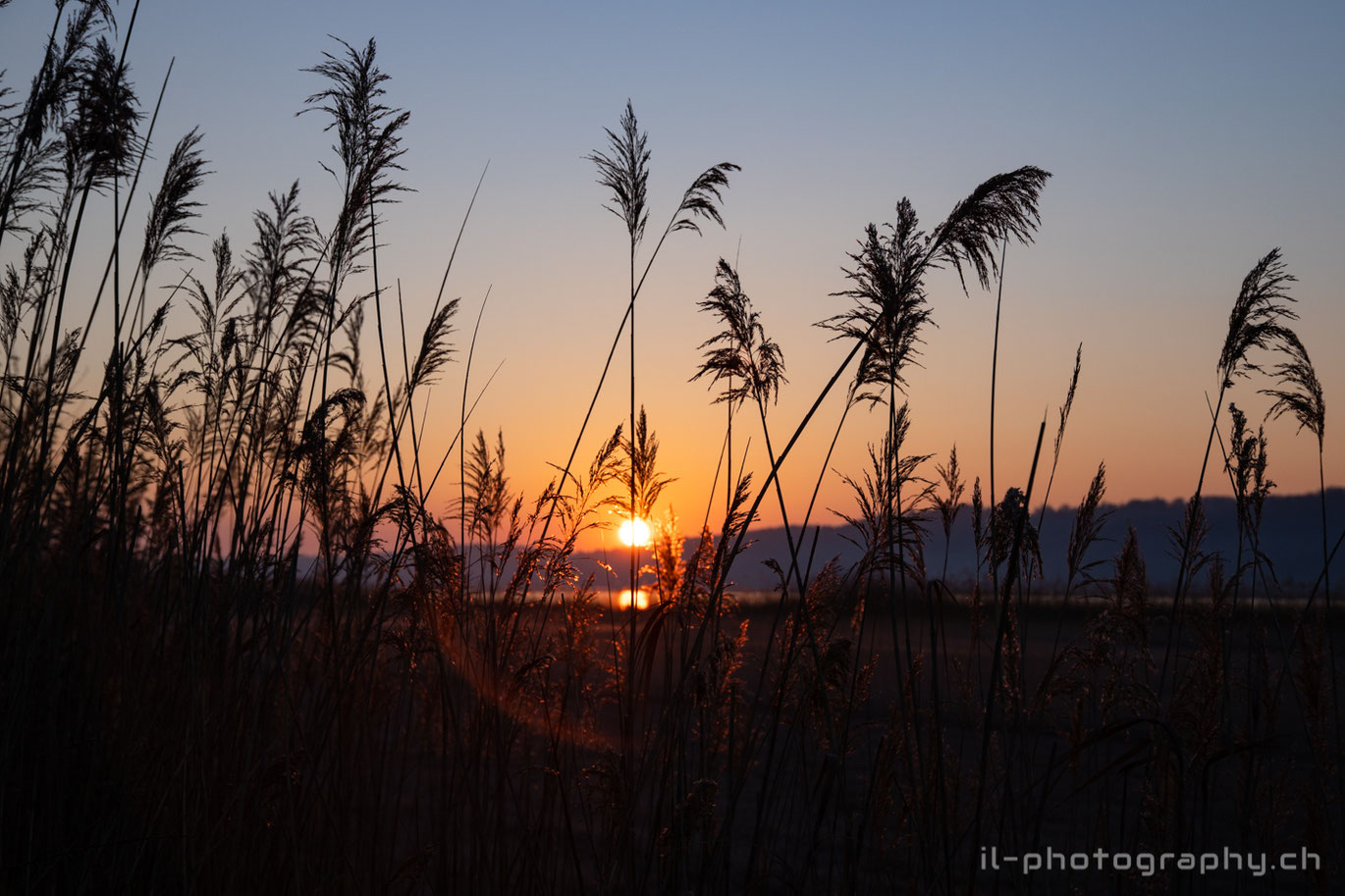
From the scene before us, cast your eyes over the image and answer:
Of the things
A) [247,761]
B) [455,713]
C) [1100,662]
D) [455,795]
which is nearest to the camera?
[247,761]

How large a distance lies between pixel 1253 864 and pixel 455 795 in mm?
2755

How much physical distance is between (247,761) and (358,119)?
5.54ft

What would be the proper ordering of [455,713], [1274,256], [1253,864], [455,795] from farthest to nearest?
[1253,864], [1274,256], [455,795], [455,713]

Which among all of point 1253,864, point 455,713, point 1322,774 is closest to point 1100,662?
point 1322,774

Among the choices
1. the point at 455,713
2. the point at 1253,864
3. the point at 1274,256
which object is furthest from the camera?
the point at 1253,864

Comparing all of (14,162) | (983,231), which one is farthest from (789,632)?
(14,162)

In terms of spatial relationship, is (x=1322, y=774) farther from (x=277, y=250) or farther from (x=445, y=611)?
(x=277, y=250)

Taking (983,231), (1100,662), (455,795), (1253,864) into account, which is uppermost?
(983,231)

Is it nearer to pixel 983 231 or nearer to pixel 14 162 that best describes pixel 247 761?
pixel 14 162

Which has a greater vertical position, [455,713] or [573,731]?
[455,713]

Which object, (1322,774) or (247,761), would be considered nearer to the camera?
(247,761)

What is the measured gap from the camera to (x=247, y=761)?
2092mm

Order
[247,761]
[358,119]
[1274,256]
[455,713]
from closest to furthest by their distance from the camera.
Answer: [247,761], [455,713], [358,119], [1274,256]

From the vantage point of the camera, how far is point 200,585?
230 centimetres
